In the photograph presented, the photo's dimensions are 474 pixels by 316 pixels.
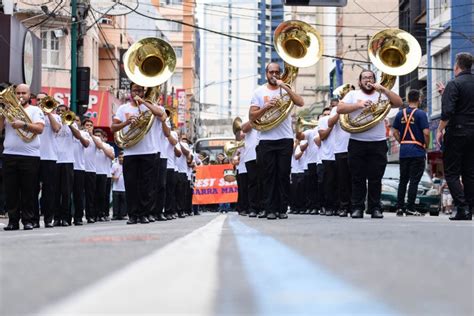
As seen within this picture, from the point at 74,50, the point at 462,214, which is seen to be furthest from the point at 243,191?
the point at 462,214

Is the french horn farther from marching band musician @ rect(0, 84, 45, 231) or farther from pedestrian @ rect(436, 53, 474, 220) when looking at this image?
pedestrian @ rect(436, 53, 474, 220)

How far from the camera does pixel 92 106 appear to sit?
118 feet

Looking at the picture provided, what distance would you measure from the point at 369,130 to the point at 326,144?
3913mm

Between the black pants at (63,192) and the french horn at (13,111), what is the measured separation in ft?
8.33

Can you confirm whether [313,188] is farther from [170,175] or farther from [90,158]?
[90,158]

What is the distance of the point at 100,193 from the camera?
18703 millimetres

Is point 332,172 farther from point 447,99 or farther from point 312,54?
point 447,99

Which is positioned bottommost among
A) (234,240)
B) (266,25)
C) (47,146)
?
(234,240)

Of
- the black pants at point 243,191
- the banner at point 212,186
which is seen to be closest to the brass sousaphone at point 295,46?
the black pants at point 243,191

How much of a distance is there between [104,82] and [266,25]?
12421cm

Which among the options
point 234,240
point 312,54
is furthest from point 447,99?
point 234,240

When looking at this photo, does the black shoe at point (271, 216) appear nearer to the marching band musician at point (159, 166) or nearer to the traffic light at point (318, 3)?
the marching band musician at point (159, 166)

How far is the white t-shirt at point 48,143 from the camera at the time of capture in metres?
13.3

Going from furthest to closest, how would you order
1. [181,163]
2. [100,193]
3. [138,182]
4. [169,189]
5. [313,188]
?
1. [181,163]
2. [100,193]
3. [313,188]
4. [169,189]
5. [138,182]
